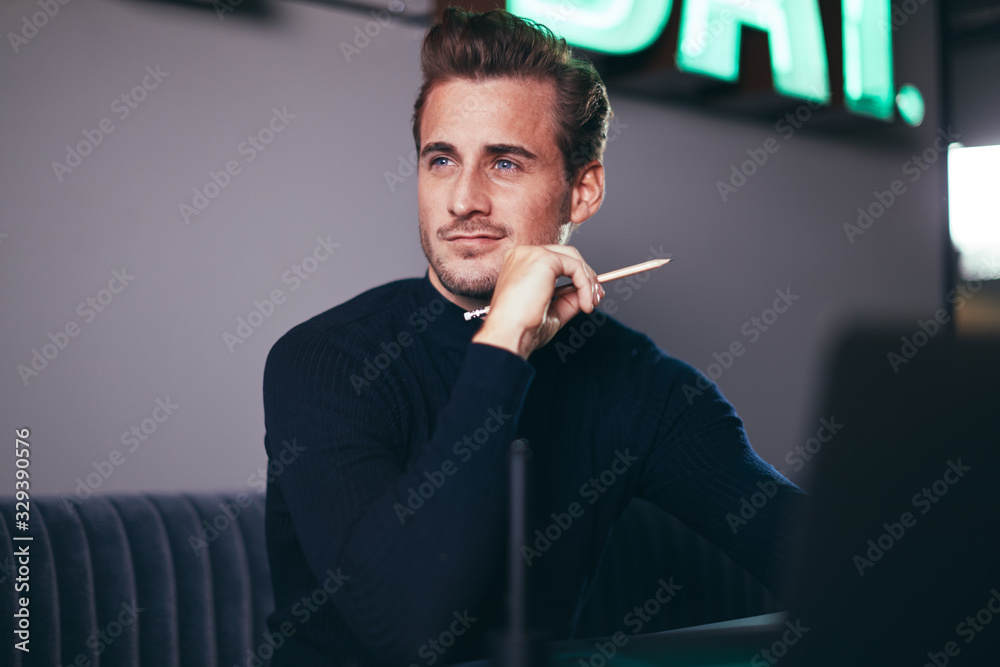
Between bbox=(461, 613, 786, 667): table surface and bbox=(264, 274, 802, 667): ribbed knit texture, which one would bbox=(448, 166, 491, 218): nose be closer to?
bbox=(264, 274, 802, 667): ribbed knit texture

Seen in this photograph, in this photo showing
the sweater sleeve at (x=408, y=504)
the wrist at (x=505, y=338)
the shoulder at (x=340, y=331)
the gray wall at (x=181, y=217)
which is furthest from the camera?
the gray wall at (x=181, y=217)

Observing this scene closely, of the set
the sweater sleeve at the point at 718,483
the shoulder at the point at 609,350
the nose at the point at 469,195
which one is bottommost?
the sweater sleeve at the point at 718,483

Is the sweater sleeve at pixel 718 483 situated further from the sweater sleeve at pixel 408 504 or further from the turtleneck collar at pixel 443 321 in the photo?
the sweater sleeve at pixel 408 504

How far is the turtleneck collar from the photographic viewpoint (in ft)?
5.47

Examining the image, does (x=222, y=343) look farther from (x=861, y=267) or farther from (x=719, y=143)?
(x=861, y=267)

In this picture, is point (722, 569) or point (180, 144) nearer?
point (180, 144)

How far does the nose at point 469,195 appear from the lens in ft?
5.51

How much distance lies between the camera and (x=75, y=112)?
1935 millimetres

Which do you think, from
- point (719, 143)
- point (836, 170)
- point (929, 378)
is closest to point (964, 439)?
point (929, 378)

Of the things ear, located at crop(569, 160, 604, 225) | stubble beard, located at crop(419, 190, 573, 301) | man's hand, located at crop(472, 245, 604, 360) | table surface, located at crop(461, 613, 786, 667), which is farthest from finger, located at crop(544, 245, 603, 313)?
table surface, located at crop(461, 613, 786, 667)

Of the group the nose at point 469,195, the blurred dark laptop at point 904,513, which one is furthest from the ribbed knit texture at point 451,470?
the blurred dark laptop at point 904,513

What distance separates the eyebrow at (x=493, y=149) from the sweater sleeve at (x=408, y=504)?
58 centimetres

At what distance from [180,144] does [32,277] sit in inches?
18.3

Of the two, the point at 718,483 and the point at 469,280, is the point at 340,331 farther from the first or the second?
the point at 718,483
